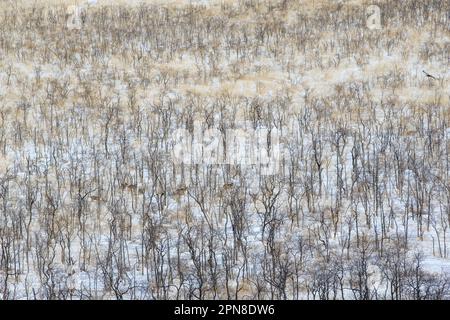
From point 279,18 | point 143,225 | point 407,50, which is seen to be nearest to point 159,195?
point 143,225

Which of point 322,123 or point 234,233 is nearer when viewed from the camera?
point 234,233

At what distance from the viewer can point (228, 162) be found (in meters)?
7.73

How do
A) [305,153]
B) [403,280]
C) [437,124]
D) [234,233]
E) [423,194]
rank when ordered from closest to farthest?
1. [403,280]
2. [234,233]
3. [423,194]
4. [305,153]
5. [437,124]

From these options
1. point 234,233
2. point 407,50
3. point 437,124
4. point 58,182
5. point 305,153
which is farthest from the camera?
point 407,50

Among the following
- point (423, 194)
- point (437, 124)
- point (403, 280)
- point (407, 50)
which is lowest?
point (403, 280)

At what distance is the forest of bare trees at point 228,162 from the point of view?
5.29m

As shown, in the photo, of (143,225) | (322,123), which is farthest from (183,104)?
(143,225)

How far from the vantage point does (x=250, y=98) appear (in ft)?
33.6

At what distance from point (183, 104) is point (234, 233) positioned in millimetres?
4529

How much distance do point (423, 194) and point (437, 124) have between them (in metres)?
2.42

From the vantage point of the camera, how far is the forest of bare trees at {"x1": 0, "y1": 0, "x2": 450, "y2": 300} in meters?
5.29

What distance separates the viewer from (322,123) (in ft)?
29.2

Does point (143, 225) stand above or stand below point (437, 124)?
below

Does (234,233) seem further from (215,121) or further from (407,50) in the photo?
(407,50)
